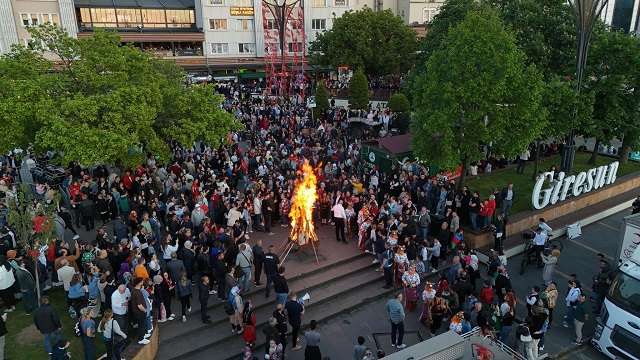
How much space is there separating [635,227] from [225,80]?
155 feet

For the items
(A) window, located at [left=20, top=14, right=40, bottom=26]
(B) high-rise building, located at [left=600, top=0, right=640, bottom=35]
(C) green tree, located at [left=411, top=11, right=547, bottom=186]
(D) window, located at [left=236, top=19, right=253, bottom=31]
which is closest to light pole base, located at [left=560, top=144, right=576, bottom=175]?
(C) green tree, located at [left=411, top=11, right=547, bottom=186]

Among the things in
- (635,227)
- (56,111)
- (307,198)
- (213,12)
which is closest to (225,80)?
(213,12)

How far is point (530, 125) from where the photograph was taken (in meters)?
18.8

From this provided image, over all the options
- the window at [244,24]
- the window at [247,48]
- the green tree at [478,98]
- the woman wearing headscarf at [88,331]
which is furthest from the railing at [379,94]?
the woman wearing headscarf at [88,331]

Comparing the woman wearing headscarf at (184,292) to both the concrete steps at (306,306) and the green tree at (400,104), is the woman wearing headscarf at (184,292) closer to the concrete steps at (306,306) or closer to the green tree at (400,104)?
the concrete steps at (306,306)

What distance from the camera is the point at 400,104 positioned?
33438 millimetres

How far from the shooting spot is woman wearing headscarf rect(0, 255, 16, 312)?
1245 centimetres

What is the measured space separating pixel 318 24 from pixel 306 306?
47260 millimetres

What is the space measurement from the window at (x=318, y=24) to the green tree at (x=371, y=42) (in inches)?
418

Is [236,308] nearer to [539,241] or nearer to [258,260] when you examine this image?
[258,260]

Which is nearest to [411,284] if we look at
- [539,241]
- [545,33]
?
[539,241]

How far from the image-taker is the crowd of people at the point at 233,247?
37.2 ft

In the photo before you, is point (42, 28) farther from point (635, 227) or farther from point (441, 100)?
point (635, 227)

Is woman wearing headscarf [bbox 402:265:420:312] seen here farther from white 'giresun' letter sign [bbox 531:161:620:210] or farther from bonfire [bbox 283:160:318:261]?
white 'giresun' letter sign [bbox 531:161:620:210]
